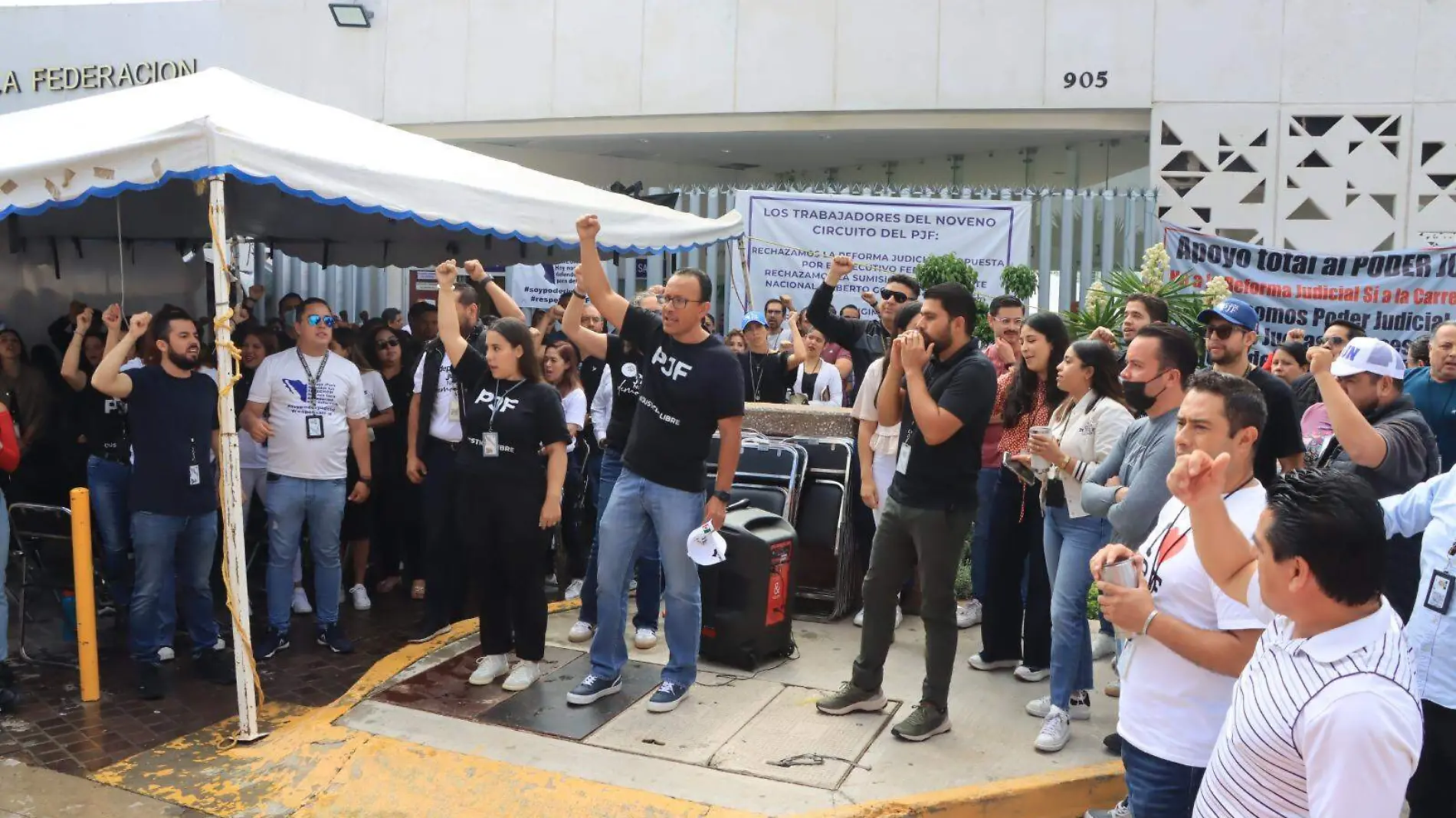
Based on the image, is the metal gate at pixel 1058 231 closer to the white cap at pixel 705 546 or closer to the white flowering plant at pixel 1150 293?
the white flowering plant at pixel 1150 293

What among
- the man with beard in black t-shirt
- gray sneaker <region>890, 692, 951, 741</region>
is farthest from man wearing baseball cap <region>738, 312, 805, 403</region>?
gray sneaker <region>890, 692, 951, 741</region>

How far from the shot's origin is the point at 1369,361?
191 inches

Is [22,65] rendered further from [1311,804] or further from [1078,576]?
[1311,804]

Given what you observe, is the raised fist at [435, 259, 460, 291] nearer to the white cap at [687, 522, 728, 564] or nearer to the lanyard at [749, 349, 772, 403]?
the white cap at [687, 522, 728, 564]

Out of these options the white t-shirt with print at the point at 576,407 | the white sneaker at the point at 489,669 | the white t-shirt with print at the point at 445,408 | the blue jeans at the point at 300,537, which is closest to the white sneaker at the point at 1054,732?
the white sneaker at the point at 489,669

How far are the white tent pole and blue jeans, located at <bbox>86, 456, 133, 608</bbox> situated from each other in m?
1.57

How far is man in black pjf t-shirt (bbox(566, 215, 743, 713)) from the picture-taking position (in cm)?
528

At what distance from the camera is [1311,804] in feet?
6.57

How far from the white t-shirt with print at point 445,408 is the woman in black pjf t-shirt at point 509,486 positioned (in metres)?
0.96

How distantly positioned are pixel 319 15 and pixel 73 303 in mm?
8259

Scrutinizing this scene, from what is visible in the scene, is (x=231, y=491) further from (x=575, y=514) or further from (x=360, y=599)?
(x=575, y=514)

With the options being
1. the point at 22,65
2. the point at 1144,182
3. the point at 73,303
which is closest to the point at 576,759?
the point at 73,303

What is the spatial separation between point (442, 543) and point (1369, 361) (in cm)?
497

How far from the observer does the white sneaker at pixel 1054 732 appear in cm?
498
